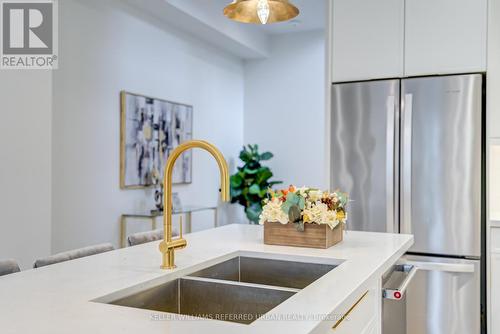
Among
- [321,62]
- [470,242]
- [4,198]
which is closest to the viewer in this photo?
[4,198]

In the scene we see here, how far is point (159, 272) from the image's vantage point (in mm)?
1517

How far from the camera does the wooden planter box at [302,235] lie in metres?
1.99

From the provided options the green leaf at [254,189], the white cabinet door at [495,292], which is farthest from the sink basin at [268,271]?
the green leaf at [254,189]

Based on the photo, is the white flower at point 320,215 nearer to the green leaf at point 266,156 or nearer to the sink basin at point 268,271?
the sink basin at point 268,271

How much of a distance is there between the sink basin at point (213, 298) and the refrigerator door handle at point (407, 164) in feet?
6.38

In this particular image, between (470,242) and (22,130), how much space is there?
8.99 feet

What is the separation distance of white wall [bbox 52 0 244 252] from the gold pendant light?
1.79 metres

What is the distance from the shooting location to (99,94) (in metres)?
3.72

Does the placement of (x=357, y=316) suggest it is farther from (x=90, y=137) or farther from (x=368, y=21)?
(x=90, y=137)

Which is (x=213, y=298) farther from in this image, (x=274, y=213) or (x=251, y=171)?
(x=251, y=171)

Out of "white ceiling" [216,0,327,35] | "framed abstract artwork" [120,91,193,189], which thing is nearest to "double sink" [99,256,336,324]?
"framed abstract artwork" [120,91,193,189]

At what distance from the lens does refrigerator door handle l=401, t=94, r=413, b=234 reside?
311 centimetres

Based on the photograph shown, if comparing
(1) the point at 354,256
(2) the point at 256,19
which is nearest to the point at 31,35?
(2) the point at 256,19

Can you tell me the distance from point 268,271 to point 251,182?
3.69 meters
